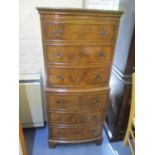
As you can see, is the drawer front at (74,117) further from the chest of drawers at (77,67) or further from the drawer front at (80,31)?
the drawer front at (80,31)

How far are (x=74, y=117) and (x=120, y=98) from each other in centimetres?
54

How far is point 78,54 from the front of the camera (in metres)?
1.36

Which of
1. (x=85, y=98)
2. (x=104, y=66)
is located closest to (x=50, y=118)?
(x=85, y=98)

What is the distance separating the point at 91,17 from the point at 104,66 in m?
0.44

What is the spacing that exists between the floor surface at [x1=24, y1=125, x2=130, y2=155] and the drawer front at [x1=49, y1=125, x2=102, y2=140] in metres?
0.18

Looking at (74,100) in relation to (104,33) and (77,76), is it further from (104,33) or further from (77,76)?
(104,33)

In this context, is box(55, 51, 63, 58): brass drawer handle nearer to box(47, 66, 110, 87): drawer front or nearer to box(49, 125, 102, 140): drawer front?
box(47, 66, 110, 87): drawer front

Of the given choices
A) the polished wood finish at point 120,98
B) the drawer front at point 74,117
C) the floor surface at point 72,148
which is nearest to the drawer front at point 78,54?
the polished wood finish at point 120,98

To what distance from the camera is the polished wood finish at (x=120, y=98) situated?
1.62 m
